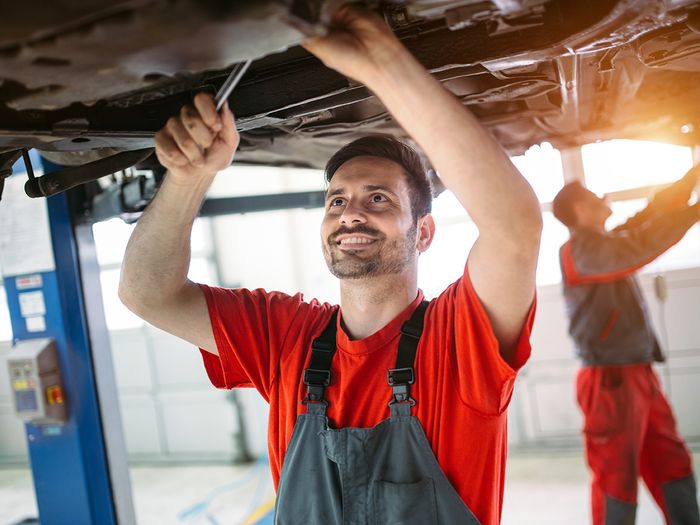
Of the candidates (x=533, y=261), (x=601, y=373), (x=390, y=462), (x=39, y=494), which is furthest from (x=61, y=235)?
(x=601, y=373)

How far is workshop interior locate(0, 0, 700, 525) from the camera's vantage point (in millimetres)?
752

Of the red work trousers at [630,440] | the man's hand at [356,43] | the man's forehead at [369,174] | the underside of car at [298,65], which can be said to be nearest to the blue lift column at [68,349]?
the underside of car at [298,65]

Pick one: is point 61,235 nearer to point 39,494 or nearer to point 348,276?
point 39,494

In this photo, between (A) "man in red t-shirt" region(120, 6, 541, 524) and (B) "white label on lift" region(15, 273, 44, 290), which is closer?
(A) "man in red t-shirt" region(120, 6, 541, 524)

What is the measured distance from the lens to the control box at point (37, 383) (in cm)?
227

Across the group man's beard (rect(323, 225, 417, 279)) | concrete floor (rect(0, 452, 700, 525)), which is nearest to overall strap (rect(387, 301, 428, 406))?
man's beard (rect(323, 225, 417, 279))

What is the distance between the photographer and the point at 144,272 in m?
1.32

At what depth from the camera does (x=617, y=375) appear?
8.48ft

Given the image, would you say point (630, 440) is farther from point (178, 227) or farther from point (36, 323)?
point (36, 323)

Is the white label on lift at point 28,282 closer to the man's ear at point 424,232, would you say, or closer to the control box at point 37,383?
the control box at point 37,383

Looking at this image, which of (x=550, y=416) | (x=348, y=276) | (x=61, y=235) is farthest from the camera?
(x=550, y=416)

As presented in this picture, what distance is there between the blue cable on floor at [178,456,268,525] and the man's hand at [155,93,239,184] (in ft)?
10.7

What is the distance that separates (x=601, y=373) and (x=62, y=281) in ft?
7.59

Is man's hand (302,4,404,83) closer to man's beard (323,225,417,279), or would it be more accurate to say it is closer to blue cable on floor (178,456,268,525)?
man's beard (323,225,417,279)
